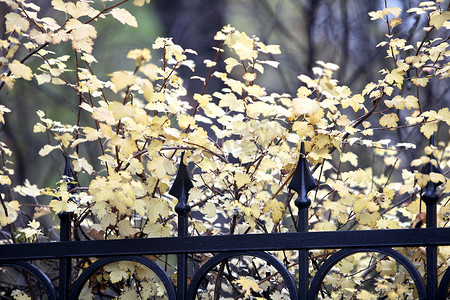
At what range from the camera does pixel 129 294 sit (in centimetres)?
150

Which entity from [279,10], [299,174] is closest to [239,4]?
[279,10]

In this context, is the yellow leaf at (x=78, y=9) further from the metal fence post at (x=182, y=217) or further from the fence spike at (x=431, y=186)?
the fence spike at (x=431, y=186)

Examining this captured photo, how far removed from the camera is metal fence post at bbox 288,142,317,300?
126cm

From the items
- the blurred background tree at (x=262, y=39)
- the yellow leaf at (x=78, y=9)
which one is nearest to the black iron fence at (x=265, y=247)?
the yellow leaf at (x=78, y=9)

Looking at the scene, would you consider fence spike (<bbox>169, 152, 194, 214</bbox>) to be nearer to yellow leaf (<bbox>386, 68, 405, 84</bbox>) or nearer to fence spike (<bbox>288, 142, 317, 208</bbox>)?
fence spike (<bbox>288, 142, 317, 208</bbox>)

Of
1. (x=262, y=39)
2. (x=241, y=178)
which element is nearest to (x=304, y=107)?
(x=241, y=178)

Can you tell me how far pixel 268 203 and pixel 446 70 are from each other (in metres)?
0.69

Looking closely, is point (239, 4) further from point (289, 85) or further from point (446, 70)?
point (446, 70)

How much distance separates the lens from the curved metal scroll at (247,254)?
1.23 meters

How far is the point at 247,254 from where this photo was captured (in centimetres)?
126

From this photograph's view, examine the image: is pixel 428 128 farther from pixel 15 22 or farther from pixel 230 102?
pixel 15 22

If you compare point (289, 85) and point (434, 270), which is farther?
point (289, 85)

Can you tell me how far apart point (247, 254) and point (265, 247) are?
0.17 feet

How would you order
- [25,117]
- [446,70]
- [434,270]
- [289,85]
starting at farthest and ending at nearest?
1. [289,85]
2. [25,117]
3. [446,70]
4. [434,270]
